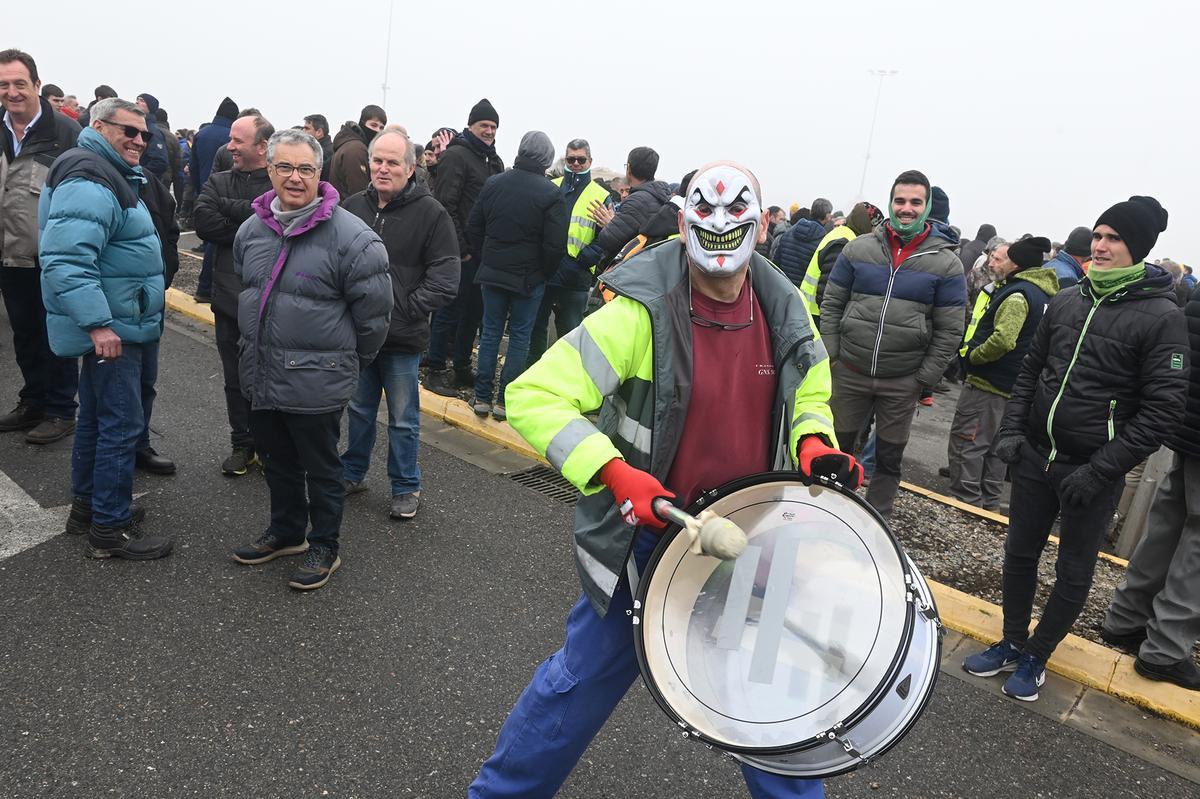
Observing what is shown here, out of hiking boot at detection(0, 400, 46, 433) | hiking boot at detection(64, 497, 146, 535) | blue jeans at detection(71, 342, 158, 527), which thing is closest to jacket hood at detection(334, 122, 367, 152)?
hiking boot at detection(0, 400, 46, 433)

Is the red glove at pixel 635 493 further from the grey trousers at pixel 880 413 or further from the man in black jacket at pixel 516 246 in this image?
the man in black jacket at pixel 516 246

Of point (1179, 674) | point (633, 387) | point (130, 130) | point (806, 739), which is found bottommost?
point (1179, 674)

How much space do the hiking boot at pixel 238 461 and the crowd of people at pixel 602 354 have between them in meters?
0.02

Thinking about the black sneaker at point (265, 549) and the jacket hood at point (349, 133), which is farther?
the jacket hood at point (349, 133)

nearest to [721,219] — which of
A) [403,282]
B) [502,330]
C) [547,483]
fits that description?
[403,282]

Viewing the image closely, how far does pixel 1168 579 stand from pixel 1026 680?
90cm

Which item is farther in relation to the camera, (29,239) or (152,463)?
(29,239)

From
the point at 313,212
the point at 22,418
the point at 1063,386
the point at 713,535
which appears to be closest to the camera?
the point at 713,535

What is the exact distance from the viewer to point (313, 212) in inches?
150

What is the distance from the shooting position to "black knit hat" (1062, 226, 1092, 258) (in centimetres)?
752

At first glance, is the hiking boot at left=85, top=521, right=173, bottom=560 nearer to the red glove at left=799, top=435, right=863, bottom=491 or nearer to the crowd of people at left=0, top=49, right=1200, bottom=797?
the crowd of people at left=0, top=49, right=1200, bottom=797

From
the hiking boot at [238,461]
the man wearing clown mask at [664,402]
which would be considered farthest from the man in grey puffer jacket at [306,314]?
the man wearing clown mask at [664,402]

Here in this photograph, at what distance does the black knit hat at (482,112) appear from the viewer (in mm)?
7203

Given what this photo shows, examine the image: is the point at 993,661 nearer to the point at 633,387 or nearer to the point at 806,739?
the point at 806,739
